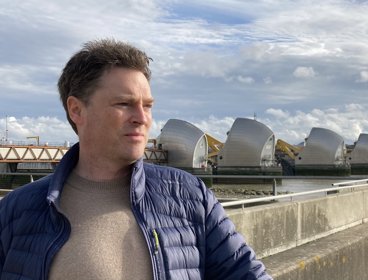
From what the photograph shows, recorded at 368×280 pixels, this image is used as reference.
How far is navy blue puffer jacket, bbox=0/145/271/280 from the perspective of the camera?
1700mm

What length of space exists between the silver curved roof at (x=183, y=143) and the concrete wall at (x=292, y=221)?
49497 millimetres

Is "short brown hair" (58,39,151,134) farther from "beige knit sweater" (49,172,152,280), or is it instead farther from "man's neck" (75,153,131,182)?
"beige knit sweater" (49,172,152,280)

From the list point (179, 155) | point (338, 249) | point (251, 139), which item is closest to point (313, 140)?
point (251, 139)

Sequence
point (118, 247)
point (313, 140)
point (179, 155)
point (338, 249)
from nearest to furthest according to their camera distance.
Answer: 1. point (118, 247)
2. point (338, 249)
3. point (179, 155)
4. point (313, 140)

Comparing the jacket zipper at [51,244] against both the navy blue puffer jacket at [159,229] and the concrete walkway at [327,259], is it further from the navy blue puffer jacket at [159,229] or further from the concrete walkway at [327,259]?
the concrete walkway at [327,259]

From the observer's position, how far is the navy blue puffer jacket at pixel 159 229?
1.70m

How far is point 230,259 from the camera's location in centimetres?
181

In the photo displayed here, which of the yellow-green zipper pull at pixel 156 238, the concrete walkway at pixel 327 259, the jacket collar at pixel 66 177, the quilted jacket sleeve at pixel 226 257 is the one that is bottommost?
the concrete walkway at pixel 327 259

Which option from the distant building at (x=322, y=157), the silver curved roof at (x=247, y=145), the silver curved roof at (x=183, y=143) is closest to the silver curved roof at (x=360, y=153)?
the distant building at (x=322, y=157)

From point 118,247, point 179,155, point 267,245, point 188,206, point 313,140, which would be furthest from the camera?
point 313,140

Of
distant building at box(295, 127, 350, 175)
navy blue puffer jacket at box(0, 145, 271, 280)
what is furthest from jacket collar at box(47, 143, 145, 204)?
distant building at box(295, 127, 350, 175)

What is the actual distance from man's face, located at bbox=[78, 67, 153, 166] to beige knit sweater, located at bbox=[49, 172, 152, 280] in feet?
0.39

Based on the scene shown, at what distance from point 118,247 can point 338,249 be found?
3.76m

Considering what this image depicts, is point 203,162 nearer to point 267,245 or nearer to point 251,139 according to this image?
point 251,139
